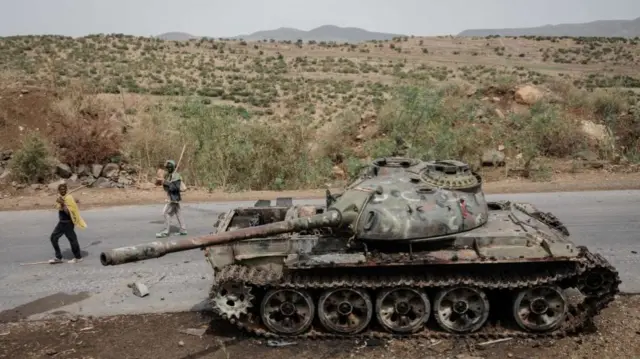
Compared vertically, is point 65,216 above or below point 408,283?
above

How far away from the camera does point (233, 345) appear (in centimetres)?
860

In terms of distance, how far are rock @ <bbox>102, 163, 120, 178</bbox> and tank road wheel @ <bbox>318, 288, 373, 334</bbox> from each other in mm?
12923

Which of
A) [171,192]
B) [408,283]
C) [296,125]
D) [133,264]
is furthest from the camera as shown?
[296,125]

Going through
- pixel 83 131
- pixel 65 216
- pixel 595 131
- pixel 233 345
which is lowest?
pixel 233 345

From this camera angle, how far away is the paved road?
1023cm

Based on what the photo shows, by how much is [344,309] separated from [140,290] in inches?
158

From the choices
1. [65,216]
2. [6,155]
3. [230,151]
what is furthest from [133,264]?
[6,155]

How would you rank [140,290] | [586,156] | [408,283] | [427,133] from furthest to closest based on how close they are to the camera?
[586,156] → [427,133] → [140,290] → [408,283]

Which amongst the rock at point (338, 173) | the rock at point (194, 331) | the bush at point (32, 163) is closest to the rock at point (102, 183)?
the bush at point (32, 163)

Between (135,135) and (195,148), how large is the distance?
7.62ft

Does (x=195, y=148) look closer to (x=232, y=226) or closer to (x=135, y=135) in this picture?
(x=135, y=135)

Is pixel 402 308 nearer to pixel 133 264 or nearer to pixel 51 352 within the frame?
pixel 51 352

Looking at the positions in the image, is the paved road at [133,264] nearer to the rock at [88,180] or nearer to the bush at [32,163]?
the bush at [32,163]

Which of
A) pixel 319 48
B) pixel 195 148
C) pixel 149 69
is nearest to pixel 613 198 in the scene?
pixel 195 148
